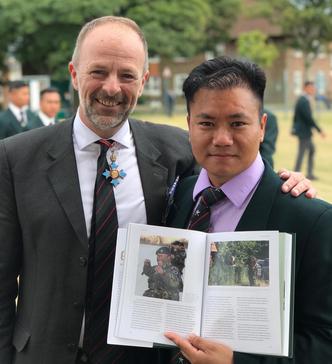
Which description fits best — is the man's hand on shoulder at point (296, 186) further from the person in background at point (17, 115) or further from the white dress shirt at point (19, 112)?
the white dress shirt at point (19, 112)

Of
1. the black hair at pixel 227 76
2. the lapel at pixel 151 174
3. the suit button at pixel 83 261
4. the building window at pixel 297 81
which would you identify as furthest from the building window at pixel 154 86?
the black hair at pixel 227 76

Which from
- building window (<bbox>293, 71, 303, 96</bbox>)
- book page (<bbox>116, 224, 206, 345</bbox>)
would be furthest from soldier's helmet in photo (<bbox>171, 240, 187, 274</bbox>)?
building window (<bbox>293, 71, 303, 96</bbox>)

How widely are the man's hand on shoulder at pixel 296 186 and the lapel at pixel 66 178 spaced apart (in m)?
0.75

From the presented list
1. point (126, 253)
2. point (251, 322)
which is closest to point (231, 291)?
point (251, 322)

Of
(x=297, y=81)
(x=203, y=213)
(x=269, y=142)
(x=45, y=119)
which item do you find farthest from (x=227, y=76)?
(x=297, y=81)

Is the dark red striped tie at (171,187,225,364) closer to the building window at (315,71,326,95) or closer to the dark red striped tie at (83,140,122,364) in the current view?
the dark red striped tie at (83,140,122,364)

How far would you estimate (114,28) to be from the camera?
2.09 metres

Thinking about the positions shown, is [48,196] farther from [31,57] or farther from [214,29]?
[214,29]

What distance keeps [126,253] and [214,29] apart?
4376 centimetres

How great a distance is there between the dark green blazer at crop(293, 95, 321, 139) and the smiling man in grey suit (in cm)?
986

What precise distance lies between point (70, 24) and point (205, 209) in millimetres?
32349

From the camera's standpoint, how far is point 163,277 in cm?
173

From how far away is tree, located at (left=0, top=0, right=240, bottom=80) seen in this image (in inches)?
1173

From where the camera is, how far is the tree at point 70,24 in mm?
29797
